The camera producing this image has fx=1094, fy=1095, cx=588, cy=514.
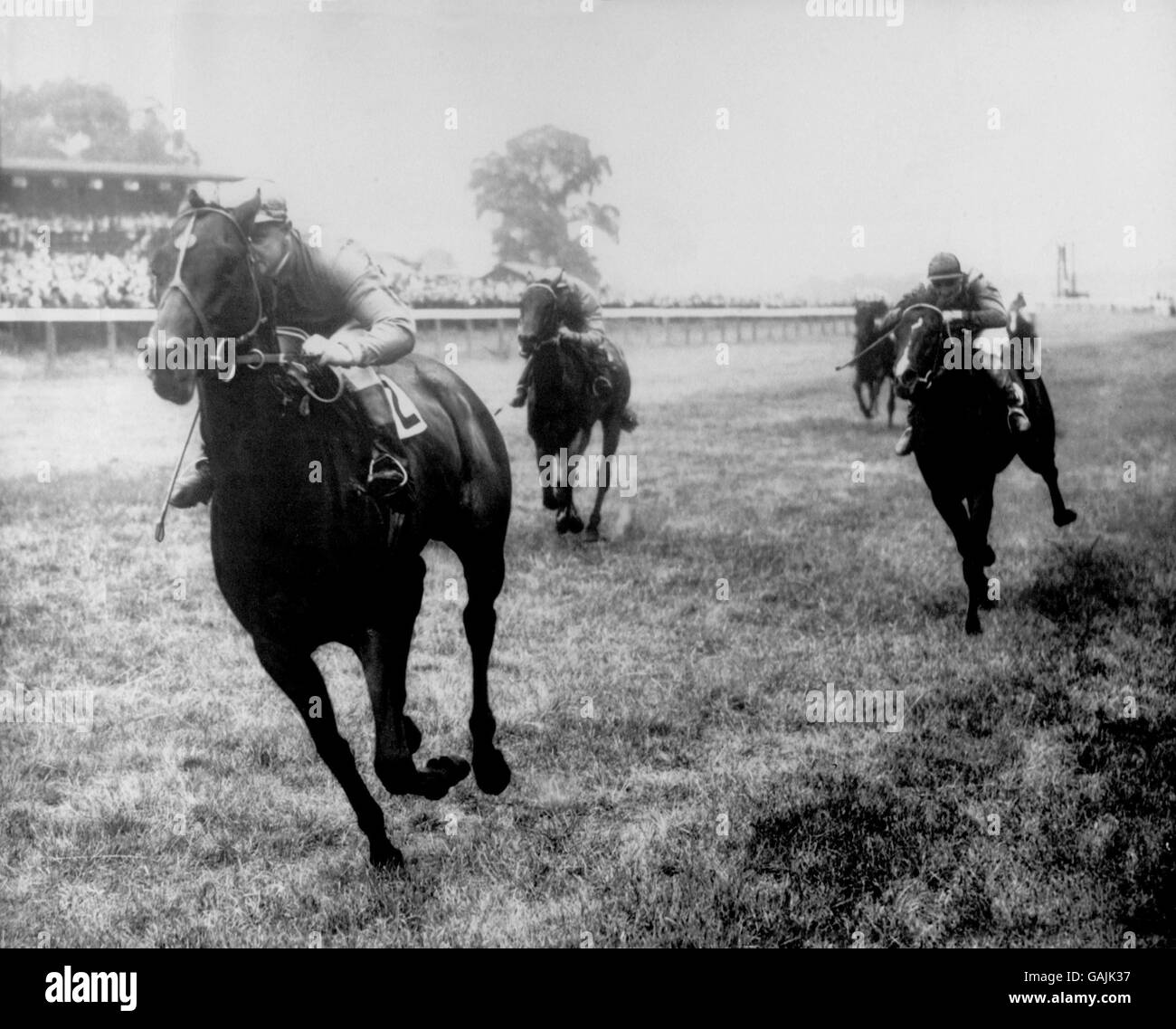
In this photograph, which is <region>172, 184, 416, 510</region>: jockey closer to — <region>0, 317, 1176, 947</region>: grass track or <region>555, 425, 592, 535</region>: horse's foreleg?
<region>0, 317, 1176, 947</region>: grass track

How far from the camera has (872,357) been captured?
10242 millimetres

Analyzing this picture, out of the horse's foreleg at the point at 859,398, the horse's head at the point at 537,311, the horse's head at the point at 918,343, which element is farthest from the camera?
the horse's foreleg at the point at 859,398

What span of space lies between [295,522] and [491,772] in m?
1.39

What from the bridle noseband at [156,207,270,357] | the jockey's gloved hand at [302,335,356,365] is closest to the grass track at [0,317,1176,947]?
the jockey's gloved hand at [302,335,356,365]

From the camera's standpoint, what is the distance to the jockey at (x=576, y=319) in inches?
260

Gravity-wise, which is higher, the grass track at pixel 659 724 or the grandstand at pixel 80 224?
the grandstand at pixel 80 224

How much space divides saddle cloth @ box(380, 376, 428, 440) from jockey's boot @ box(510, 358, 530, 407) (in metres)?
2.60

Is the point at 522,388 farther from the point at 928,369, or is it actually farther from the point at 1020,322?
the point at 1020,322

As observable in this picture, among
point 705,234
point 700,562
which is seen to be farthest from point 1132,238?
point 700,562

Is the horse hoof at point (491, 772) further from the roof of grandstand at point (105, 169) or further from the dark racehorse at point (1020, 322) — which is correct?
the dark racehorse at point (1020, 322)

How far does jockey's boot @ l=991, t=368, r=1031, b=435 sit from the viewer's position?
6000mm

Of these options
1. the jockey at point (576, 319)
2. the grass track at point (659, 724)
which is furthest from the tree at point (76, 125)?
the jockey at point (576, 319)

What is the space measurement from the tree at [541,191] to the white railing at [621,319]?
0.60m

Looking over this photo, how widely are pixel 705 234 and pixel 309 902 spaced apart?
11.9 feet
